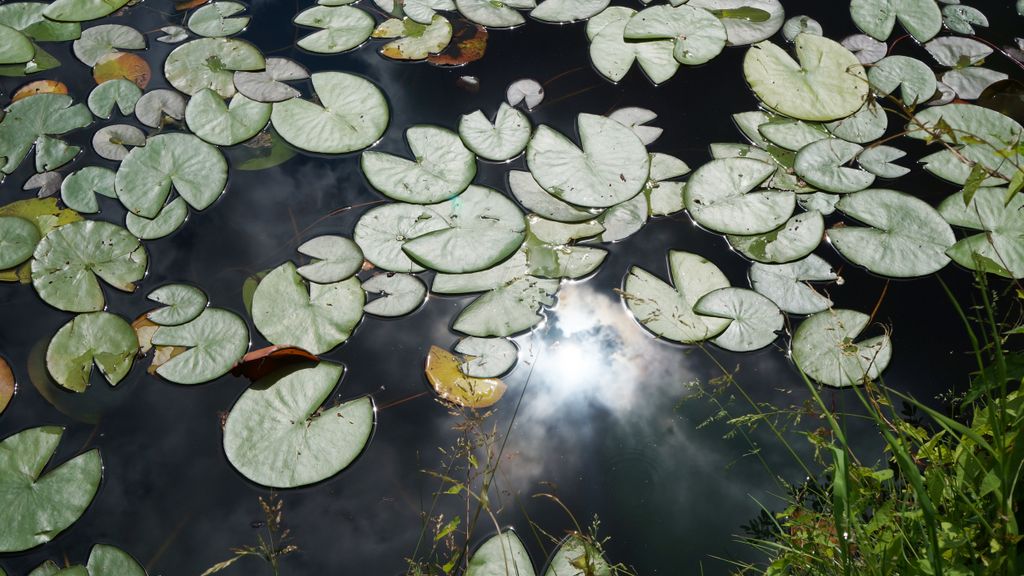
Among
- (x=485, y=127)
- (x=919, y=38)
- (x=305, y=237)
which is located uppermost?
(x=919, y=38)

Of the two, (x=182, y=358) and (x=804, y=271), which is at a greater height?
(x=804, y=271)

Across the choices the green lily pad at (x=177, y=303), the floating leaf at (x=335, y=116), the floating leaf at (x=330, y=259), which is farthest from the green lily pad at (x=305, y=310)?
the floating leaf at (x=335, y=116)

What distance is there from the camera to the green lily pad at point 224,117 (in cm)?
235

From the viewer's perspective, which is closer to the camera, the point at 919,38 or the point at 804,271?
the point at 804,271

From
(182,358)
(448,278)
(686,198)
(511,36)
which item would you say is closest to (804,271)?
(686,198)

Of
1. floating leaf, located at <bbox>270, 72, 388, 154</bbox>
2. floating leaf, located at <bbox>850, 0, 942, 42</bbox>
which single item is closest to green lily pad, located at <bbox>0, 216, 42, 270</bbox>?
floating leaf, located at <bbox>270, 72, 388, 154</bbox>

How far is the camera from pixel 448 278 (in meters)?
2.03

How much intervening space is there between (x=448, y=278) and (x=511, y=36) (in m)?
1.11

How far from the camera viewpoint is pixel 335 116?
2.39 m

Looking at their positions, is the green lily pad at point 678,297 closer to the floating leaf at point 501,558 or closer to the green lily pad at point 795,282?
the green lily pad at point 795,282

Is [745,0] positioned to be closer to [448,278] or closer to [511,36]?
[511,36]

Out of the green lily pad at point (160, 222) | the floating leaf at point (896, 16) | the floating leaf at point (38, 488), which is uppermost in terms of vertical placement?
the floating leaf at point (896, 16)

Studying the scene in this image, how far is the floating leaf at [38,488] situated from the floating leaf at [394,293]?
2.48 feet

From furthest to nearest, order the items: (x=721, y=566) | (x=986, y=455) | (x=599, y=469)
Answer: (x=599, y=469)
(x=721, y=566)
(x=986, y=455)
